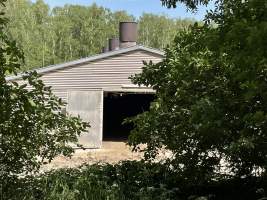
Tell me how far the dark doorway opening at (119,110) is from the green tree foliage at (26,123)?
24332 mm

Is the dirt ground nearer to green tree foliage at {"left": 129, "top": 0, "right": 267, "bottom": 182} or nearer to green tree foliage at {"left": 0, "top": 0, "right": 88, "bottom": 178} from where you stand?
green tree foliage at {"left": 129, "top": 0, "right": 267, "bottom": 182}

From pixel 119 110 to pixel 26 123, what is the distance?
Result: 95.1 ft

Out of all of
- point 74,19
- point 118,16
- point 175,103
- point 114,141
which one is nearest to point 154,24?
point 118,16

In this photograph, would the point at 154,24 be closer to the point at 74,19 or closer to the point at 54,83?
the point at 74,19

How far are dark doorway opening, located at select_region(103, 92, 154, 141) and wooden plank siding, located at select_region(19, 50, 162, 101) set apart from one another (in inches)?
283

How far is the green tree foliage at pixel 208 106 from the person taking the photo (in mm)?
5410

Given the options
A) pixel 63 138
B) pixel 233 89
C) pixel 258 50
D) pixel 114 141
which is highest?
pixel 258 50

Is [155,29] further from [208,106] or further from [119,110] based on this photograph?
[208,106]

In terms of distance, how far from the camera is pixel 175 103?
8375 mm

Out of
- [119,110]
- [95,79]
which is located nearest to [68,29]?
[119,110]

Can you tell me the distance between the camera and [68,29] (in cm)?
8600

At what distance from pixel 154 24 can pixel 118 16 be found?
6.58m

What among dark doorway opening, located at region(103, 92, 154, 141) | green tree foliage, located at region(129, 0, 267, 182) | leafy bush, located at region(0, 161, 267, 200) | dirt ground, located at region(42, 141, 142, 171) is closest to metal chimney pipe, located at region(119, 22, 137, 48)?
dark doorway opening, located at region(103, 92, 154, 141)

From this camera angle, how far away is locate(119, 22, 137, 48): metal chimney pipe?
28.7 meters
